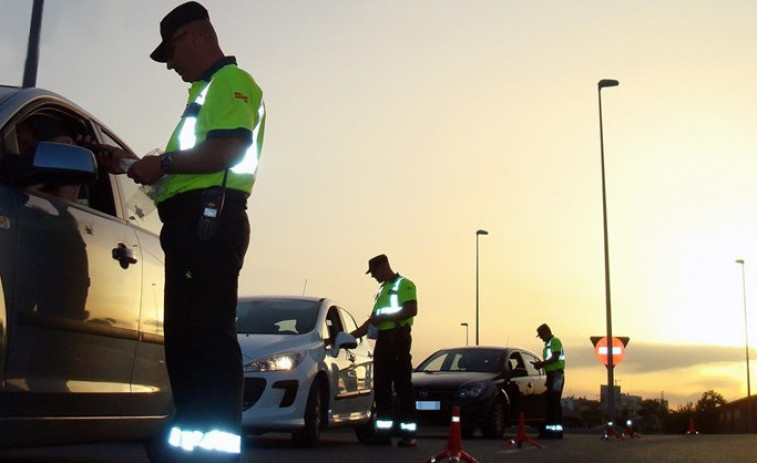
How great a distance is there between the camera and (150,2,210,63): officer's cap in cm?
477

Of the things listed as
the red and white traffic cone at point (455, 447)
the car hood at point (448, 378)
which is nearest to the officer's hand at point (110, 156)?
the red and white traffic cone at point (455, 447)

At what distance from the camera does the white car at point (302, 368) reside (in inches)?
452

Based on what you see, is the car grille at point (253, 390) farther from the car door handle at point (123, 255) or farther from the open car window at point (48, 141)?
the car door handle at point (123, 255)

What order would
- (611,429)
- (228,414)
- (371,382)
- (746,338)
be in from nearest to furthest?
(228,414) < (371,382) < (611,429) < (746,338)

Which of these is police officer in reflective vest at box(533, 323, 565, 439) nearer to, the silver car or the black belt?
the silver car

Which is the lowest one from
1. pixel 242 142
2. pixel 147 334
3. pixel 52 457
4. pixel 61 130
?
pixel 52 457

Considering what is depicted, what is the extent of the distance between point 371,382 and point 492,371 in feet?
16.2

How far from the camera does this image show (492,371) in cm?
1900

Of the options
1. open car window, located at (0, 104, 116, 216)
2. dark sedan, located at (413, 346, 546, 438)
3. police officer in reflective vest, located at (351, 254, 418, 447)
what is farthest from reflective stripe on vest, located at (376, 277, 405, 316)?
open car window, located at (0, 104, 116, 216)

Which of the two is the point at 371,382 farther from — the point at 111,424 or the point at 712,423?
the point at 712,423

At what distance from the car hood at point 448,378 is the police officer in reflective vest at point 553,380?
1.09 metres

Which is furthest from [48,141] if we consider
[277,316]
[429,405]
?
[429,405]

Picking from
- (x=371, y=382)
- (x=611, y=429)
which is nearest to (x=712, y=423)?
(x=611, y=429)

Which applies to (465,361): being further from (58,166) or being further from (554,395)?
(58,166)
